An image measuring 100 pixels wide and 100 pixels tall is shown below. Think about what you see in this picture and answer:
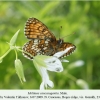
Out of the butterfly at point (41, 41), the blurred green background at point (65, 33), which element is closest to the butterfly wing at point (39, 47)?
the butterfly at point (41, 41)

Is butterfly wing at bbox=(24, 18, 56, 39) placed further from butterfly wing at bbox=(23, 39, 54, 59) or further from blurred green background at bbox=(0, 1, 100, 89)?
blurred green background at bbox=(0, 1, 100, 89)

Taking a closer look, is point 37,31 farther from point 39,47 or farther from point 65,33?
point 65,33

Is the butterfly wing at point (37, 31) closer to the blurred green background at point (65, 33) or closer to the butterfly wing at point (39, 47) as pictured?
the butterfly wing at point (39, 47)
